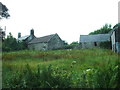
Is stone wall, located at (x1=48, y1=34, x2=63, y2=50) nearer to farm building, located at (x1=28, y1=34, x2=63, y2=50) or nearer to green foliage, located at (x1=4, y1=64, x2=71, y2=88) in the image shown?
farm building, located at (x1=28, y1=34, x2=63, y2=50)

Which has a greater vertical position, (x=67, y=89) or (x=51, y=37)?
(x=51, y=37)

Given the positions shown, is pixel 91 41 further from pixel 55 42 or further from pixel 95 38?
pixel 55 42

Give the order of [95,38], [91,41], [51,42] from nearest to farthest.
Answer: [91,41] → [95,38] → [51,42]

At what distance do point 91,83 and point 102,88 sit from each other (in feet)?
0.71

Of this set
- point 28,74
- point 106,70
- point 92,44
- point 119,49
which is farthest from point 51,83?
point 92,44

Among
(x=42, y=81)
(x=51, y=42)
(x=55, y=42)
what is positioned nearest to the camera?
(x=42, y=81)

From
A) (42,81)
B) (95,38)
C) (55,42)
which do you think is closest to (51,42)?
(55,42)

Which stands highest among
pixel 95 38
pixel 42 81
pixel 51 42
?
pixel 95 38

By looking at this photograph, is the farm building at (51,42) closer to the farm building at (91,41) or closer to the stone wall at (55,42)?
the stone wall at (55,42)

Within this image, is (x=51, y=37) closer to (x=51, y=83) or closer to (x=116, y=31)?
(x=116, y=31)

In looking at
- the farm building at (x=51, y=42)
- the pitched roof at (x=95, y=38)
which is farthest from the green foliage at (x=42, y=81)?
the farm building at (x=51, y=42)

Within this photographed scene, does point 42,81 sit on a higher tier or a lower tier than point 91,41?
lower

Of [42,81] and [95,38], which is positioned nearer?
[42,81]

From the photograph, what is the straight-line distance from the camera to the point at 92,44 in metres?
39.5
